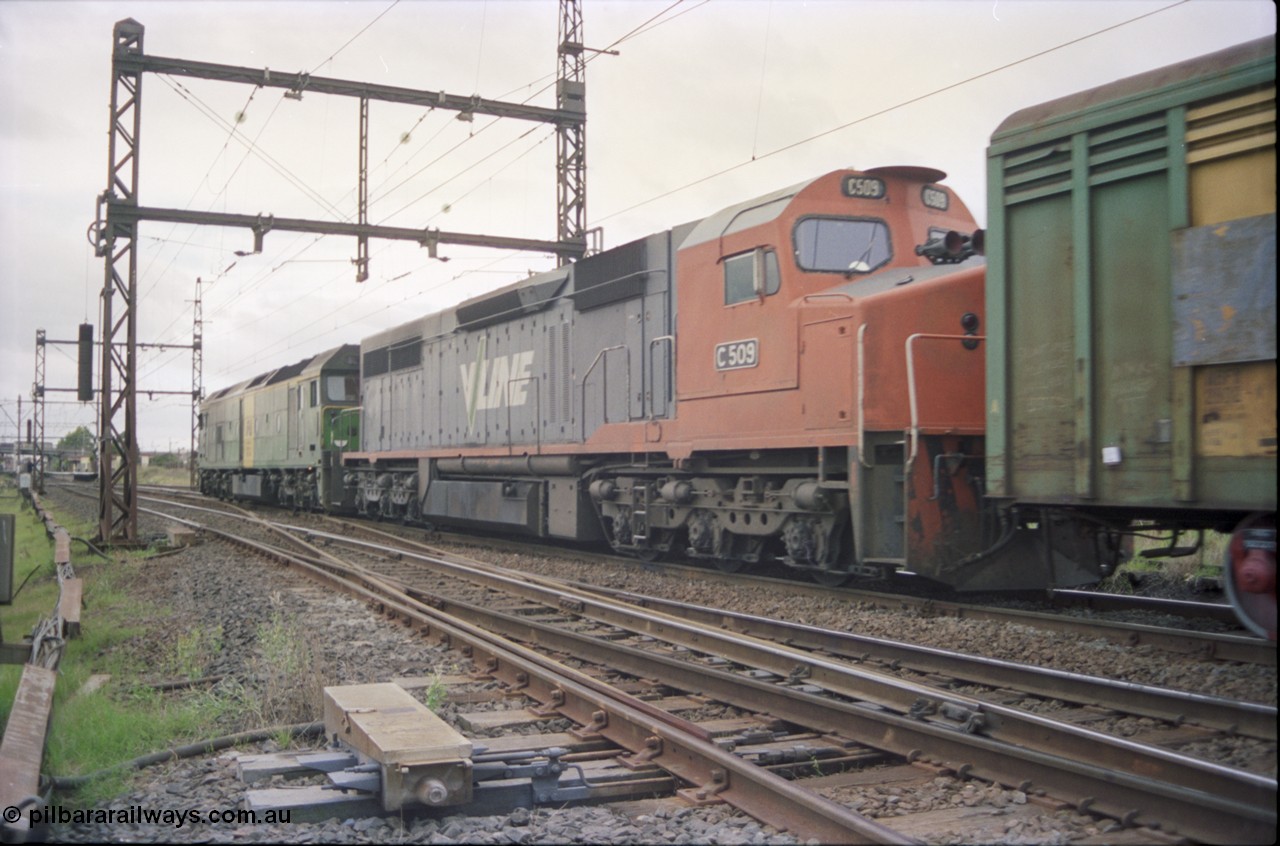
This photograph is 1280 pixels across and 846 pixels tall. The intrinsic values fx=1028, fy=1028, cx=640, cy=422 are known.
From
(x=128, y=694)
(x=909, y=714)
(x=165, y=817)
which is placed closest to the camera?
(x=165, y=817)

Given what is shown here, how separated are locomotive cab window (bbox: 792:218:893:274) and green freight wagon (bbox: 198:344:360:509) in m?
16.4

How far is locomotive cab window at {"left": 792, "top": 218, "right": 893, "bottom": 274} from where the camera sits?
368 inches

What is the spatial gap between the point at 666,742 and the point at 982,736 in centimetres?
148

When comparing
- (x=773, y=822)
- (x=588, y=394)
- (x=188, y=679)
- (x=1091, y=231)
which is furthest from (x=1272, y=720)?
(x=588, y=394)

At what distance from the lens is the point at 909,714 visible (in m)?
5.19

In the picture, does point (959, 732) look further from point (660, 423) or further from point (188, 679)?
point (660, 423)

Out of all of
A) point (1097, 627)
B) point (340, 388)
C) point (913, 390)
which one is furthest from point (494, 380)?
point (1097, 627)

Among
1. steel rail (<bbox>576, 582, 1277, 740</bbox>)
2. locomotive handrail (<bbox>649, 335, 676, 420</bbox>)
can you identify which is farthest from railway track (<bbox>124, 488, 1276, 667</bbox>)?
locomotive handrail (<bbox>649, 335, 676, 420</bbox>)

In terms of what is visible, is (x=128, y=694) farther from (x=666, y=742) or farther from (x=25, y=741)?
(x=666, y=742)

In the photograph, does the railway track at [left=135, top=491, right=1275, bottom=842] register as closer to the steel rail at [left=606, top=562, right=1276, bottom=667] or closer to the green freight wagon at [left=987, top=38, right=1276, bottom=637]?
the green freight wagon at [left=987, top=38, right=1276, bottom=637]

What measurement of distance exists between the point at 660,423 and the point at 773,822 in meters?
7.47

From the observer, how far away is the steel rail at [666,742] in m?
3.72

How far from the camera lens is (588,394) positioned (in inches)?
519

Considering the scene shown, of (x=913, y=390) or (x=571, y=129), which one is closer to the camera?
(x=913, y=390)
